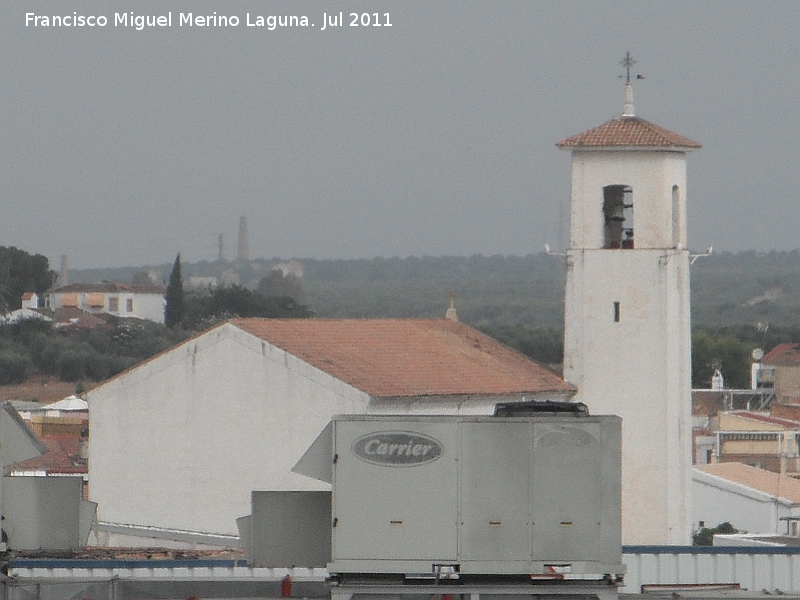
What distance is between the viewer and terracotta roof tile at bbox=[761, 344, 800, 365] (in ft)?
284

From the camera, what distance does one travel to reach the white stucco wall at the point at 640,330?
3484cm

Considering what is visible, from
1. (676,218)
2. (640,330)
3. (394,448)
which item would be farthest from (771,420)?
(394,448)

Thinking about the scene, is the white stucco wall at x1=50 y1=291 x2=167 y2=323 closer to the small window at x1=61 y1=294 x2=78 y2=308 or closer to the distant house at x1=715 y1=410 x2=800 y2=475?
the small window at x1=61 y1=294 x2=78 y2=308

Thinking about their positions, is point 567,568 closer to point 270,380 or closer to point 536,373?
point 270,380

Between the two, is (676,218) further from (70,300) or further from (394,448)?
(70,300)

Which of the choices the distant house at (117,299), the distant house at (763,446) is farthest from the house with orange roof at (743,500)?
the distant house at (117,299)

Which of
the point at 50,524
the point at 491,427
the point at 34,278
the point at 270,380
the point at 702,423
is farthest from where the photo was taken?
the point at 34,278

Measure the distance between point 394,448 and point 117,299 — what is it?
115 m

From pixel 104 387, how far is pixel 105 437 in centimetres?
94

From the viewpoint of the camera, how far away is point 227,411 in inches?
1240

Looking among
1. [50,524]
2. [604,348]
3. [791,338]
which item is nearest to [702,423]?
[604,348]

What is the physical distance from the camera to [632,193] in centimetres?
3500

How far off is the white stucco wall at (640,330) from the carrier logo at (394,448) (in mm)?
20666

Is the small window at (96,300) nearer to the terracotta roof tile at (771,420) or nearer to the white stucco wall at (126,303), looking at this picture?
the white stucco wall at (126,303)
